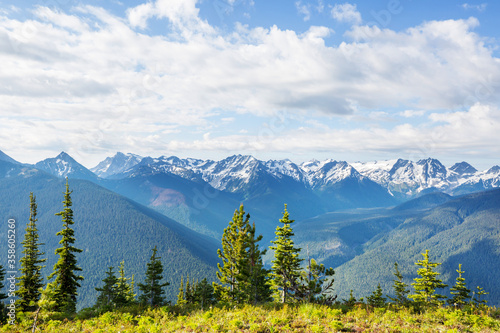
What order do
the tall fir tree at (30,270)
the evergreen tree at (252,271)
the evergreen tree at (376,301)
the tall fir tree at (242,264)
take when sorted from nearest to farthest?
the evergreen tree at (376,301)
the evergreen tree at (252,271)
the tall fir tree at (242,264)
the tall fir tree at (30,270)

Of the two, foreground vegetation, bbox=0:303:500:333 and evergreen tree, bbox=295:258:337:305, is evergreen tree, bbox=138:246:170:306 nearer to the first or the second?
foreground vegetation, bbox=0:303:500:333

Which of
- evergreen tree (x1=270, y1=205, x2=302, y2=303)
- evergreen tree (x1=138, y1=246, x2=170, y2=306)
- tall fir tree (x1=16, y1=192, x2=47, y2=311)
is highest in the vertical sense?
evergreen tree (x1=270, y1=205, x2=302, y2=303)

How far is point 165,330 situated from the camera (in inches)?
619

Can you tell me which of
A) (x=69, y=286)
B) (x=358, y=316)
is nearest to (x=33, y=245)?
(x=69, y=286)

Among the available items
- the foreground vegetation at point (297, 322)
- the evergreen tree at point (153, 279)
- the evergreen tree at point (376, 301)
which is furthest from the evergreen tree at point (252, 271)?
the evergreen tree at point (153, 279)

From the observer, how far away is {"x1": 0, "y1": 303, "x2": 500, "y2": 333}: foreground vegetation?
584 inches

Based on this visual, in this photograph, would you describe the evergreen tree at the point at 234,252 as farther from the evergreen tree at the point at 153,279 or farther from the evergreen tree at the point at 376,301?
the evergreen tree at the point at 376,301

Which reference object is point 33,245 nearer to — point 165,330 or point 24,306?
point 24,306

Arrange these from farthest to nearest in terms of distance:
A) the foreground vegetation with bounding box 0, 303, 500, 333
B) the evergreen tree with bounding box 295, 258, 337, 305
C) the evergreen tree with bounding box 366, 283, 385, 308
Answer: the evergreen tree with bounding box 295, 258, 337, 305 < the evergreen tree with bounding box 366, 283, 385, 308 < the foreground vegetation with bounding box 0, 303, 500, 333

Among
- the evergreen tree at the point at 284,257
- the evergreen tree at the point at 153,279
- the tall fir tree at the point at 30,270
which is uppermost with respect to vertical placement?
the evergreen tree at the point at 284,257

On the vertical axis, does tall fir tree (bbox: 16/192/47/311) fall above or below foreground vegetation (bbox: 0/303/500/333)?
below

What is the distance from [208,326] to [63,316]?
13987 mm

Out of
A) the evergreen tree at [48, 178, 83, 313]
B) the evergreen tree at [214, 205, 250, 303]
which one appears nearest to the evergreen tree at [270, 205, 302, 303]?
the evergreen tree at [214, 205, 250, 303]

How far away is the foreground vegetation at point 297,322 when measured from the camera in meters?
14.8
